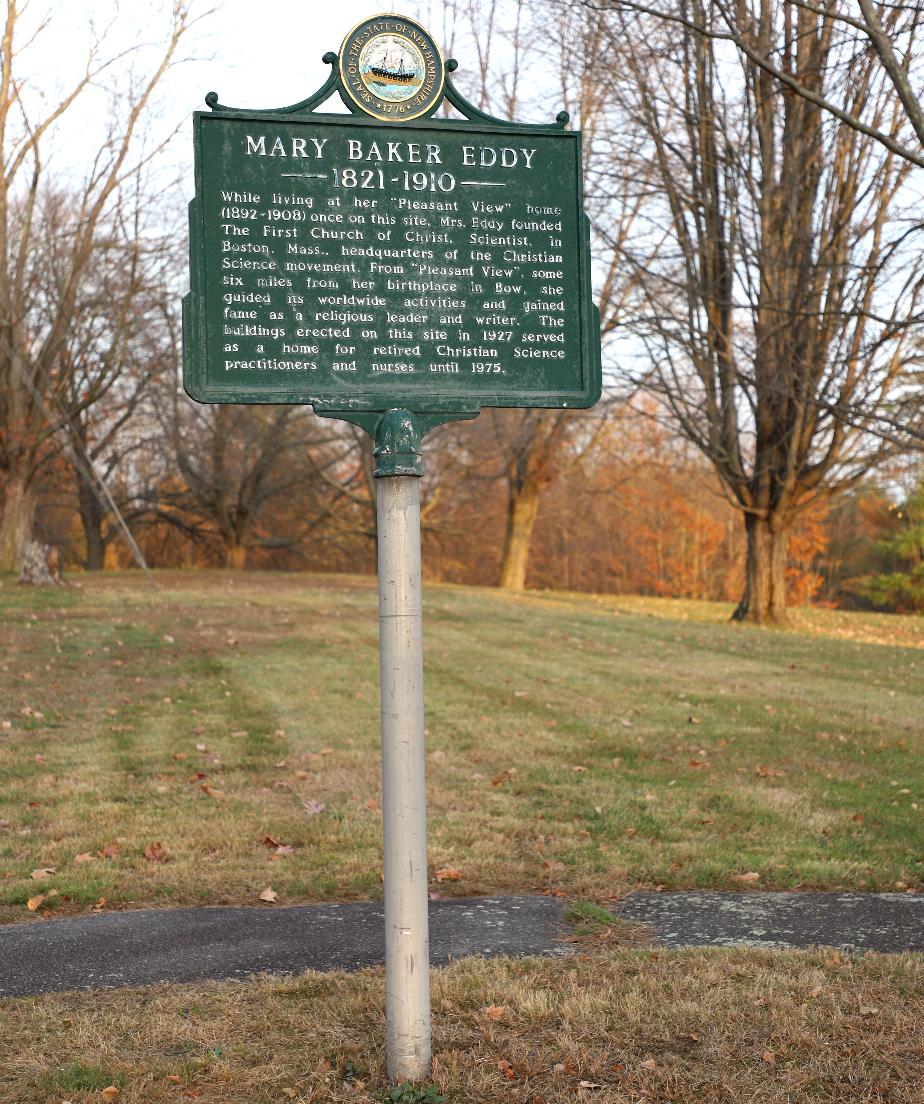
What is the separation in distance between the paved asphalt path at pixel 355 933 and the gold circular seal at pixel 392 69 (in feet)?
10.9

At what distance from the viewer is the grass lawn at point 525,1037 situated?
3707 millimetres

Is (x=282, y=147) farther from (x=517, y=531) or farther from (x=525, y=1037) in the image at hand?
(x=517, y=531)

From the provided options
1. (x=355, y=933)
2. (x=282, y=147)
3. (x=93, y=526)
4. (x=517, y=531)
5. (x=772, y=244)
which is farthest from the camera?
(x=93, y=526)

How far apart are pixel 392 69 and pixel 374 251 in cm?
62

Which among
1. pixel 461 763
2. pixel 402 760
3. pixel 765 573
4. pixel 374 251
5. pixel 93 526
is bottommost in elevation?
pixel 461 763

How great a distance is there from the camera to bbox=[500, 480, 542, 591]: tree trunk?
106ft

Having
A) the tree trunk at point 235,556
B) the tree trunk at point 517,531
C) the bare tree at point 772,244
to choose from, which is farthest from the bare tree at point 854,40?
the tree trunk at point 235,556

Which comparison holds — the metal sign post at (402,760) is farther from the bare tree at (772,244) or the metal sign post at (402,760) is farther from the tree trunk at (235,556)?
the tree trunk at (235,556)

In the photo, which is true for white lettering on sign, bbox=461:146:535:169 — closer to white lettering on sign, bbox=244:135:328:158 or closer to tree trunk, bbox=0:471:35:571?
white lettering on sign, bbox=244:135:328:158

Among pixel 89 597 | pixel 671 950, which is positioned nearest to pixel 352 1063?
pixel 671 950

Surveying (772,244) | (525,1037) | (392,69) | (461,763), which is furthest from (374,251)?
(772,244)

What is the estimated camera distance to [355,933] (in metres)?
5.18

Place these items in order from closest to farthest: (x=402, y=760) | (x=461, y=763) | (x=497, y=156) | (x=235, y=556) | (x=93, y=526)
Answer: (x=402, y=760) < (x=497, y=156) < (x=461, y=763) < (x=235, y=556) < (x=93, y=526)

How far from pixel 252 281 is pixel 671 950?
3.19 meters
